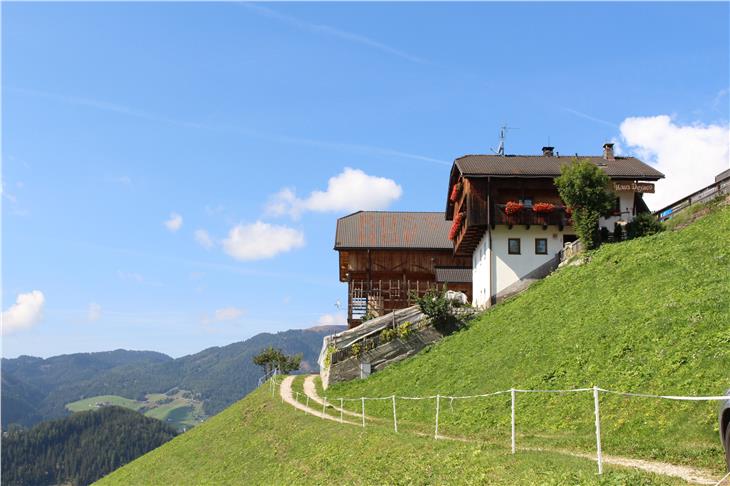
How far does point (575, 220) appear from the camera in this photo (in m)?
41.0

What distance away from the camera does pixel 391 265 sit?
66812 mm

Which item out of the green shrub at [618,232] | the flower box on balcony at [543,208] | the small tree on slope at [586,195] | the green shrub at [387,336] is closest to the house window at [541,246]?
the flower box on balcony at [543,208]

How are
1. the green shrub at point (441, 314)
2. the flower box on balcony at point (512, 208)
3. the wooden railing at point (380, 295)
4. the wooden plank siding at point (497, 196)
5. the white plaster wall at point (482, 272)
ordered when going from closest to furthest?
the green shrub at point (441, 314)
the flower box on balcony at point (512, 208)
the wooden plank siding at point (497, 196)
the white plaster wall at point (482, 272)
the wooden railing at point (380, 295)

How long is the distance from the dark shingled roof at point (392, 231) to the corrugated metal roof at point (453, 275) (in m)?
2.50

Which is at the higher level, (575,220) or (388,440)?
(575,220)

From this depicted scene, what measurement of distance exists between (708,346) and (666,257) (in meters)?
11.8

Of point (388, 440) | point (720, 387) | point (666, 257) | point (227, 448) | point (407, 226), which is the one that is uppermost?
point (407, 226)

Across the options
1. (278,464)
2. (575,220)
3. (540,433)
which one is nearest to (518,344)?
(540,433)

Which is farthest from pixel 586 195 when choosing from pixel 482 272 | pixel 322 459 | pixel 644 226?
pixel 322 459

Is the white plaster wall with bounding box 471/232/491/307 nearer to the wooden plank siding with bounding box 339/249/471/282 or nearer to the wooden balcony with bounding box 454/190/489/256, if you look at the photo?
the wooden balcony with bounding box 454/190/489/256

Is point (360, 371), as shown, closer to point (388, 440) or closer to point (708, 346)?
point (388, 440)

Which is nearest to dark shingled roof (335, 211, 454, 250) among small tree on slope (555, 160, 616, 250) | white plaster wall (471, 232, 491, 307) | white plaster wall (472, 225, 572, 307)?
white plaster wall (471, 232, 491, 307)

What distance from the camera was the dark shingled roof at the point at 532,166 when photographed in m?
45.2

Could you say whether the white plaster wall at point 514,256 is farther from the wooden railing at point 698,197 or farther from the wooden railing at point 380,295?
the wooden railing at point 380,295
